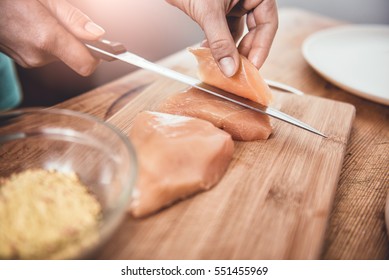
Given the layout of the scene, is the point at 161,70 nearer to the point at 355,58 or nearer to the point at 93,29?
the point at 93,29

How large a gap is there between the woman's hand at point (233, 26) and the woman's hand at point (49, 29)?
0.43 m

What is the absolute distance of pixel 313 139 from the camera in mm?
1506

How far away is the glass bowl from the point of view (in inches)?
44.1

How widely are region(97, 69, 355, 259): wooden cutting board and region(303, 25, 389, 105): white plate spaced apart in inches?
→ 20.5

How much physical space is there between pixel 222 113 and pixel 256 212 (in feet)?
1.64

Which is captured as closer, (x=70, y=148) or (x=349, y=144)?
(x=70, y=148)

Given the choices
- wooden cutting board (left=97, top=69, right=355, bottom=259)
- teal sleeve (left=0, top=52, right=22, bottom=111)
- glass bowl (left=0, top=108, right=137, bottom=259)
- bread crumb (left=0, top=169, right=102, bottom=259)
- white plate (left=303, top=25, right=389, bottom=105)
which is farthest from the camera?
teal sleeve (left=0, top=52, right=22, bottom=111)

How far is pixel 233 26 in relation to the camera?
79.7 inches

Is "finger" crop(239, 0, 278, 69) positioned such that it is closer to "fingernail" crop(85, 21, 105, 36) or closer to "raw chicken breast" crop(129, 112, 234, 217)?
"raw chicken breast" crop(129, 112, 234, 217)

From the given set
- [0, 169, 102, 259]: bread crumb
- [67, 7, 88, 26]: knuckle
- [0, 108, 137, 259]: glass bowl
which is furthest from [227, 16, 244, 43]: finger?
[0, 169, 102, 259]: bread crumb

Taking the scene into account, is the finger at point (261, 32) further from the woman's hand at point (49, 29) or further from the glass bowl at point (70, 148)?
the glass bowl at point (70, 148)

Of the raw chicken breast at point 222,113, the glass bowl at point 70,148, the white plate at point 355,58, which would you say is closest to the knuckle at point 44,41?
the glass bowl at point 70,148

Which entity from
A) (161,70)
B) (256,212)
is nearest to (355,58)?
(161,70)

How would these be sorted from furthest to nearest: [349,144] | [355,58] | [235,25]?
1. [355,58]
2. [235,25]
3. [349,144]
